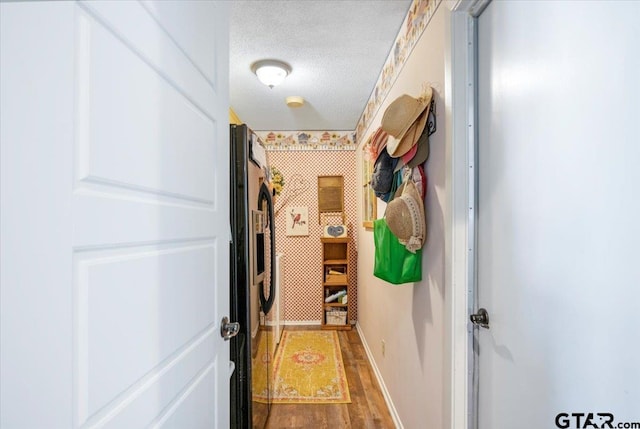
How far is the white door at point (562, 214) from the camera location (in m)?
0.61

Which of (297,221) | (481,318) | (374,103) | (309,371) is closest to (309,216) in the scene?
(297,221)

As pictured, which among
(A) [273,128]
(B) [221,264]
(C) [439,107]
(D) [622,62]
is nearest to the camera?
(D) [622,62]

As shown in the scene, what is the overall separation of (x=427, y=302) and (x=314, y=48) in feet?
5.62

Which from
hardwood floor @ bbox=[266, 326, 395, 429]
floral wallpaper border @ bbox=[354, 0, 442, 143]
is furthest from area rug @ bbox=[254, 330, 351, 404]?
floral wallpaper border @ bbox=[354, 0, 442, 143]

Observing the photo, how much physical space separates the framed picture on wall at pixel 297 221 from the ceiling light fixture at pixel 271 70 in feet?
6.31

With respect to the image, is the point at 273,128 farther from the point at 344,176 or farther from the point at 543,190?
the point at 543,190

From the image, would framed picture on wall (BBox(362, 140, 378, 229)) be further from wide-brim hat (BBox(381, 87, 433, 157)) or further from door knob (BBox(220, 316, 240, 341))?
door knob (BBox(220, 316, 240, 341))

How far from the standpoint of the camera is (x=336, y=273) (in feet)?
13.1

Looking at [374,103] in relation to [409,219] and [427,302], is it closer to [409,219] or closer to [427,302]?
[409,219]

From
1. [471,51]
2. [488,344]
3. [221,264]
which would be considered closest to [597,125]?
[471,51]

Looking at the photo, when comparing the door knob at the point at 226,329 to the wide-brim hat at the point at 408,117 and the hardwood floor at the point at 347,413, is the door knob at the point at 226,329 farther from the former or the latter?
the hardwood floor at the point at 347,413

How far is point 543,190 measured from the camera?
31.3 inches

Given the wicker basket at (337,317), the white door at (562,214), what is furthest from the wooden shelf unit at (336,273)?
the white door at (562,214)

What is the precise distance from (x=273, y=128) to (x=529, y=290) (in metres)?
3.57
